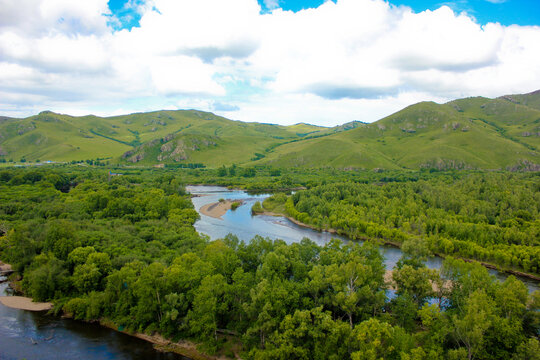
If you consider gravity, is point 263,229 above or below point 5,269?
below

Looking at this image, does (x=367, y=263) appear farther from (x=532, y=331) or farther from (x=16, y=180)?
(x=16, y=180)

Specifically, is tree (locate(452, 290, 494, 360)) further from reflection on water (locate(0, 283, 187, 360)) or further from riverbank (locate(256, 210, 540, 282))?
reflection on water (locate(0, 283, 187, 360))

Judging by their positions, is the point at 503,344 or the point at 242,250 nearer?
the point at 503,344

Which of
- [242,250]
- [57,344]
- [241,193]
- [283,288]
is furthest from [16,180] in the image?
[283,288]

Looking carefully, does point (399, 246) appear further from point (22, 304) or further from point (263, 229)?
point (22, 304)

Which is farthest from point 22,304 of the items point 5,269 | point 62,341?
point 5,269

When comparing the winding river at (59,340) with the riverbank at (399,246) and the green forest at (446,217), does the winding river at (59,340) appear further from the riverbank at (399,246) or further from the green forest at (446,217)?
the green forest at (446,217)

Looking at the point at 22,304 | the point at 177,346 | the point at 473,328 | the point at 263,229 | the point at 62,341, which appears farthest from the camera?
the point at 263,229
